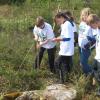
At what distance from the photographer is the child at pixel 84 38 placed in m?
7.40

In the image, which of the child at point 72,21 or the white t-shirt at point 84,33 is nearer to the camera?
the white t-shirt at point 84,33

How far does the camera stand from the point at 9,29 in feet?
36.8

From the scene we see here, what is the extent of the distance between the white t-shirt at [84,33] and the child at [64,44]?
6.5 inches

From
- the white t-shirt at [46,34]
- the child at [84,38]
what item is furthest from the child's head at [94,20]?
the white t-shirt at [46,34]

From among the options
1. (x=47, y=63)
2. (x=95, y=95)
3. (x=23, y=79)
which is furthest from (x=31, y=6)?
(x=95, y=95)

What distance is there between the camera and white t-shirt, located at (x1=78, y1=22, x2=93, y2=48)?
7.42 meters

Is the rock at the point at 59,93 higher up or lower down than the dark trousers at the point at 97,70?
lower down

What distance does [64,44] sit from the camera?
7.46 m

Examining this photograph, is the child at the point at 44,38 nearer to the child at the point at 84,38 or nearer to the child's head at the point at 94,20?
the child at the point at 84,38

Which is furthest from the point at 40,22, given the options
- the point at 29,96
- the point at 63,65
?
the point at 29,96

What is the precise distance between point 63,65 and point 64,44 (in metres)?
0.44

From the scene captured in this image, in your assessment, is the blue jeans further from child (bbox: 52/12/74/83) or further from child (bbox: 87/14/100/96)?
child (bbox: 87/14/100/96)

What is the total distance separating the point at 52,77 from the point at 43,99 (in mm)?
1448

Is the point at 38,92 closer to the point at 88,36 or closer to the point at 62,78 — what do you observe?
the point at 62,78
